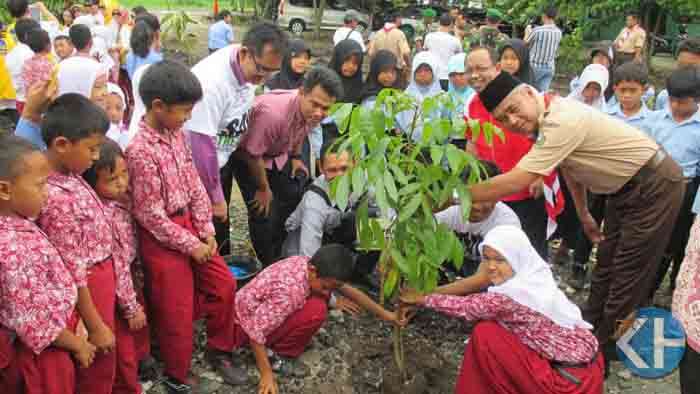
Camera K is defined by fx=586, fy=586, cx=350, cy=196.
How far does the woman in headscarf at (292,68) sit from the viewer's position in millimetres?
5191

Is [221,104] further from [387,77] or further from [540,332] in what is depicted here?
[387,77]

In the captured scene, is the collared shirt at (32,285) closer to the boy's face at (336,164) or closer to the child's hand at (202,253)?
the child's hand at (202,253)

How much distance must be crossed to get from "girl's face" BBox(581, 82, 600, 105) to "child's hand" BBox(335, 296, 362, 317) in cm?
268

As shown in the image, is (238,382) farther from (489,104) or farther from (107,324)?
(489,104)

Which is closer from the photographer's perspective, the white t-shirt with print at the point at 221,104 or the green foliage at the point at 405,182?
the green foliage at the point at 405,182

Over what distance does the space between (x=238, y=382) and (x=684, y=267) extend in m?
2.13

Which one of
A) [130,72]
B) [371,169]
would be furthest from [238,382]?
[130,72]

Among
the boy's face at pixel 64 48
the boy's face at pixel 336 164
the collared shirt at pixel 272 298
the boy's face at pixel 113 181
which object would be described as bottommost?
the collared shirt at pixel 272 298

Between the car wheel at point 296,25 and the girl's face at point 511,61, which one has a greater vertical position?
the car wheel at point 296,25

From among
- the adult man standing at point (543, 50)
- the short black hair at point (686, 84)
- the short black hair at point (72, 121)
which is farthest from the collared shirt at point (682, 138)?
the adult man standing at point (543, 50)

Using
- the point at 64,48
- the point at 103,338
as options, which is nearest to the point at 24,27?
the point at 64,48

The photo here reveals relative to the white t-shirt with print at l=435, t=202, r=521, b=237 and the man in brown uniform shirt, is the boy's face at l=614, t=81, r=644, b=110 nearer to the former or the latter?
the man in brown uniform shirt

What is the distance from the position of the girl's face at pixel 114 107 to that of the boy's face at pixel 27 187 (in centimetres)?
151

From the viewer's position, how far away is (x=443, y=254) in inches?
94.1
